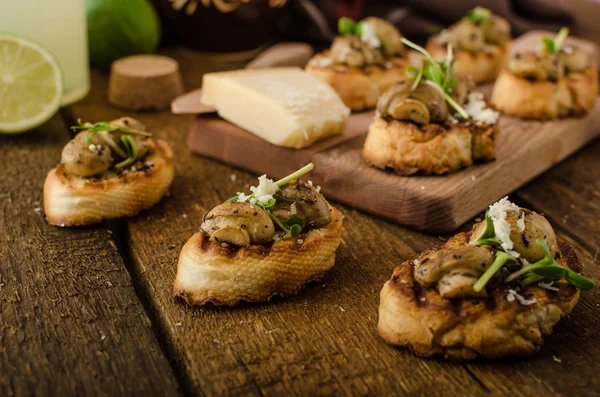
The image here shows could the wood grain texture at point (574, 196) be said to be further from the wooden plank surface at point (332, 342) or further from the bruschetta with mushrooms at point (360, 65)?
the bruschetta with mushrooms at point (360, 65)

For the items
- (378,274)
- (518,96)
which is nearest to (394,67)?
(518,96)

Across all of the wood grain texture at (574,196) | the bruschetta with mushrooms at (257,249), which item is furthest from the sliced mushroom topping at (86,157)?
the wood grain texture at (574,196)

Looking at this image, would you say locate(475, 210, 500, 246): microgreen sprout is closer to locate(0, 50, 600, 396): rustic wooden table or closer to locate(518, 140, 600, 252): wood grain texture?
locate(0, 50, 600, 396): rustic wooden table

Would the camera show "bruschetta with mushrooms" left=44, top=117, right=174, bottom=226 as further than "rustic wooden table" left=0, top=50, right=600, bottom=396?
Yes

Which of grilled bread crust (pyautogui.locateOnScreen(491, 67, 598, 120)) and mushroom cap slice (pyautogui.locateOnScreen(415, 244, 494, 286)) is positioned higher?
mushroom cap slice (pyautogui.locateOnScreen(415, 244, 494, 286))

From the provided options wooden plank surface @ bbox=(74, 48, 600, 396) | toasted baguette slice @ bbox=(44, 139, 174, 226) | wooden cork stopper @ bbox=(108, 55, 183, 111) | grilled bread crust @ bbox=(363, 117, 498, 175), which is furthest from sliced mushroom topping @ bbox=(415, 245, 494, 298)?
wooden cork stopper @ bbox=(108, 55, 183, 111)

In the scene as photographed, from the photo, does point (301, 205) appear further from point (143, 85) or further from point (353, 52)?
point (143, 85)

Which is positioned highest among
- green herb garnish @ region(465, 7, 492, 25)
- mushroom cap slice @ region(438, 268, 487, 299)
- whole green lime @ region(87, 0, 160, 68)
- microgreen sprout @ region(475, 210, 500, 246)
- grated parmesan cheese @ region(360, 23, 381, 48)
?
microgreen sprout @ region(475, 210, 500, 246)

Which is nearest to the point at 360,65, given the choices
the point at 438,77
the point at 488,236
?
the point at 438,77
